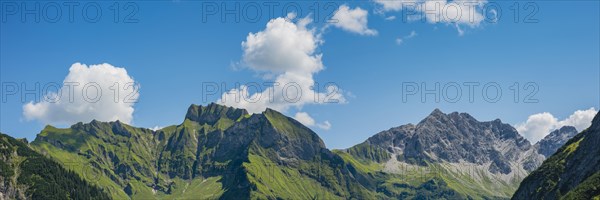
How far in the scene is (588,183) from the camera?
14012 centimetres

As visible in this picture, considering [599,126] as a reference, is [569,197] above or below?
below

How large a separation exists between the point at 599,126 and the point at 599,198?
6779 cm

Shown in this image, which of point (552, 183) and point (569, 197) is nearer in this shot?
point (569, 197)

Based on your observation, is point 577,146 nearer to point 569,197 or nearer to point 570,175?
point 570,175

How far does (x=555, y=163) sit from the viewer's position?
19662 cm

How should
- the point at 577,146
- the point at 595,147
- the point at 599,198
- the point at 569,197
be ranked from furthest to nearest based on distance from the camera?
1. the point at 577,146
2. the point at 595,147
3. the point at 569,197
4. the point at 599,198

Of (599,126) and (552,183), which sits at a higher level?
(599,126)

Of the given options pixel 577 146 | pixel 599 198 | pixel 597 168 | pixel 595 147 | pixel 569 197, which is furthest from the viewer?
pixel 577 146

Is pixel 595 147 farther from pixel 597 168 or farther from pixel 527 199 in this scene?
pixel 527 199

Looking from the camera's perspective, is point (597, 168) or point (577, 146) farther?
point (577, 146)

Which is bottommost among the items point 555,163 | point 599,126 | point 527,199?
point 527,199

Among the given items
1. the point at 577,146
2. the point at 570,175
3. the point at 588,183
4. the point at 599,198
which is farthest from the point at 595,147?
the point at 599,198

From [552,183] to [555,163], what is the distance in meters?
16.4

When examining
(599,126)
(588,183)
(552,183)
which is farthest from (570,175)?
(588,183)
